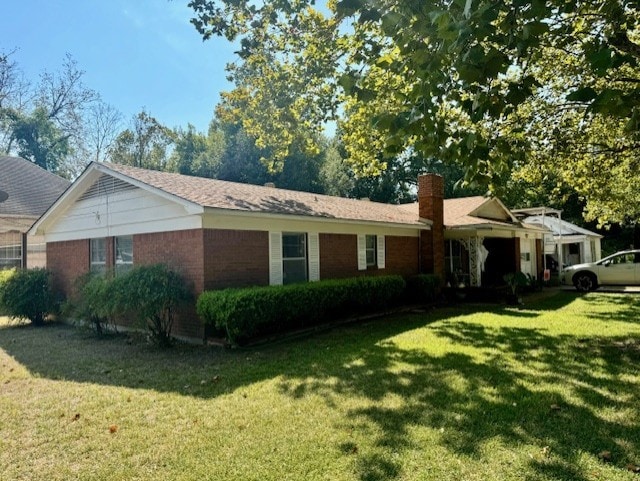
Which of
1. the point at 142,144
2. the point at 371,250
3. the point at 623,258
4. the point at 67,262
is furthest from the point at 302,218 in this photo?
the point at 142,144

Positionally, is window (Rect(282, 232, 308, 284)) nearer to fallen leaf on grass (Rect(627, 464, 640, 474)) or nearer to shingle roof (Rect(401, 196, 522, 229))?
shingle roof (Rect(401, 196, 522, 229))

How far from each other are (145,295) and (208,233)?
1789 mm

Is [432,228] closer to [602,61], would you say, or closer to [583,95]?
[583,95]

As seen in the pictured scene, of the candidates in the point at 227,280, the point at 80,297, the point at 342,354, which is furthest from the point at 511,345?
the point at 80,297

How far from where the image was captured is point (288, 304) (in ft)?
31.3

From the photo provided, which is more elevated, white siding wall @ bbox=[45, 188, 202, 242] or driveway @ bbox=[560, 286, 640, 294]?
white siding wall @ bbox=[45, 188, 202, 242]

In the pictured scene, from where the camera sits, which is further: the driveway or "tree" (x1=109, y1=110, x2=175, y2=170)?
"tree" (x1=109, y1=110, x2=175, y2=170)

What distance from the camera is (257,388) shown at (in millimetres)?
6262

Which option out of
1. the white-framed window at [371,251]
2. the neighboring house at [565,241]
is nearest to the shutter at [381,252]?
the white-framed window at [371,251]

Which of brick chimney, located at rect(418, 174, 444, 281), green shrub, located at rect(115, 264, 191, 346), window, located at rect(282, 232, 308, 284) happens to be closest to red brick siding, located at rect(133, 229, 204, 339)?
green shrub, located at rect(115, 264, 191, 346)

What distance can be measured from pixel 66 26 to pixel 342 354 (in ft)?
51.1

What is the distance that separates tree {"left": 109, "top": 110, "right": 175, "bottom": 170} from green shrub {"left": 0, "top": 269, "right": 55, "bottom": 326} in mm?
26993

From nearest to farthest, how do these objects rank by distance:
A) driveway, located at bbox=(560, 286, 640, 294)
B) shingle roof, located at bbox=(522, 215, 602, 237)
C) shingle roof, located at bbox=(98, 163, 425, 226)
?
shingle roof, located at bbox=(98, 163, 425, 226), driveway, located at bbox=(560, 286, 640, 294), shingle roof, located at bbox=(522, 215, 602, 237)

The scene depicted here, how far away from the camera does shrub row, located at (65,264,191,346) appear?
8961mm
